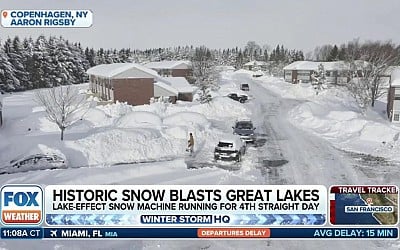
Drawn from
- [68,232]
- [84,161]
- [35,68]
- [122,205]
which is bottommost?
[84,161]

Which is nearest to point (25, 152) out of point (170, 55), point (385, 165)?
point (385, 165)

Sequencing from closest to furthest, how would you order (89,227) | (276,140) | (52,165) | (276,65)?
(89,227) → (52,165) → (276,140) → (276,65)

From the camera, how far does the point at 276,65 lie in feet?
349

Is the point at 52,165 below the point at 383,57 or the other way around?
below

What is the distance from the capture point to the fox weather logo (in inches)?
263

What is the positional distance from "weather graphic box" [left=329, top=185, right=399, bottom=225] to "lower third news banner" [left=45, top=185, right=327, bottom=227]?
1.13 ft

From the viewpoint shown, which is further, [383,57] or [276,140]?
[383,57]

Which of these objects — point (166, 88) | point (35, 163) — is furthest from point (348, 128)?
point (166, 88)

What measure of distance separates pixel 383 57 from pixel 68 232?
41.0m

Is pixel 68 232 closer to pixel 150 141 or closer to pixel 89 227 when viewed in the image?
pixel 89 227

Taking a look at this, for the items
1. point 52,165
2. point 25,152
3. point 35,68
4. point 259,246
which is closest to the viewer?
point 259,246

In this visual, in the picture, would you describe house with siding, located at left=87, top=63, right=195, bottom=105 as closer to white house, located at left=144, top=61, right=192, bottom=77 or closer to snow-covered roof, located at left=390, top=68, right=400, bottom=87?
snow-covered roof, located at left=390, top=68, right=400, bottom=87

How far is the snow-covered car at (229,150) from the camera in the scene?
19.1 m

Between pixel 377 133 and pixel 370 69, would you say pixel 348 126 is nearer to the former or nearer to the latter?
pixel 377 133
